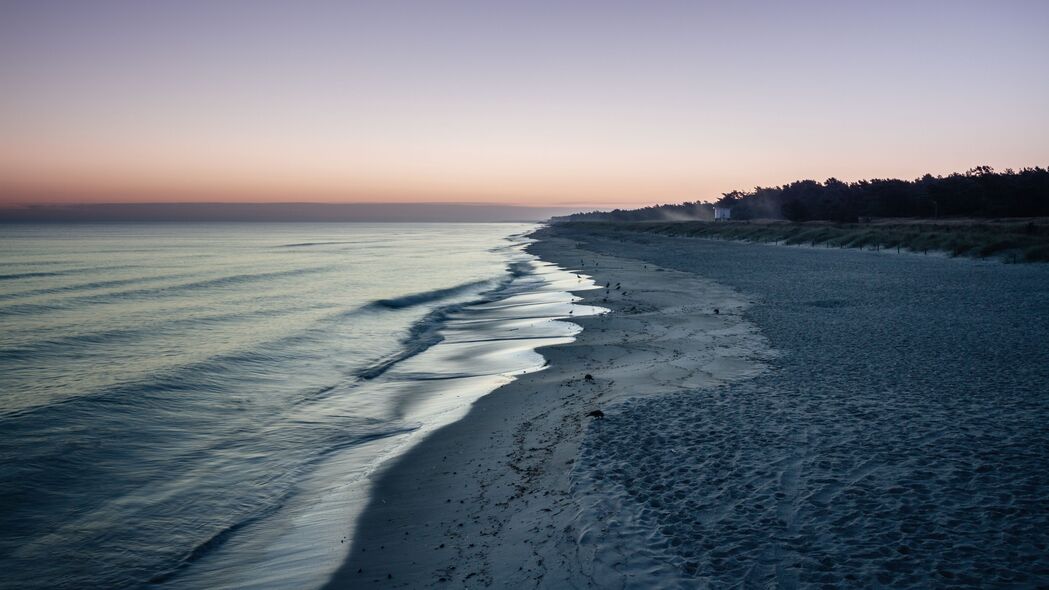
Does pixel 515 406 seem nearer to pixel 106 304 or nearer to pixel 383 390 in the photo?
pixel 383 390

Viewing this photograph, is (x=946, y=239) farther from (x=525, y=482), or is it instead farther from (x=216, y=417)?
(x=216, y=417)

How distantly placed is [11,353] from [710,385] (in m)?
19.2

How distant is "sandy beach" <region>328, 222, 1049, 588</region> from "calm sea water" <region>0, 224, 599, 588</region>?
1169mm

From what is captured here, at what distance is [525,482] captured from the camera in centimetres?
703

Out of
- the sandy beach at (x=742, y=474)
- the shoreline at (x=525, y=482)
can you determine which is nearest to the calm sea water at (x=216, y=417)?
the shoreline at (x=525, y=482)

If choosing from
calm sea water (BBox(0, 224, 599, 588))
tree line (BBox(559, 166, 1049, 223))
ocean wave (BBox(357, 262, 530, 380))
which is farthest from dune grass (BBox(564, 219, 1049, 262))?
ocean wave (BBox(357, 262, 530, 380))

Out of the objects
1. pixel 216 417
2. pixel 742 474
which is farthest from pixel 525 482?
pixel 216 417

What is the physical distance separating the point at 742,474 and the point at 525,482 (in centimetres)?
251

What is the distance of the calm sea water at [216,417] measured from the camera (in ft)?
21.4

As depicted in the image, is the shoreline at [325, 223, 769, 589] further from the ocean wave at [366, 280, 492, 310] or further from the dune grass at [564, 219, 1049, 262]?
the dune grass at [564, 219, 1049, 262]

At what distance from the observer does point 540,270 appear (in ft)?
139

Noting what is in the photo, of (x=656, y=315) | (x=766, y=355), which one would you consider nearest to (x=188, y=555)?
(x=766, y=355)

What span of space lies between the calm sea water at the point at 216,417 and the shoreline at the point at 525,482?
2.04ft

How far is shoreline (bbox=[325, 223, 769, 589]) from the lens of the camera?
523 cm
